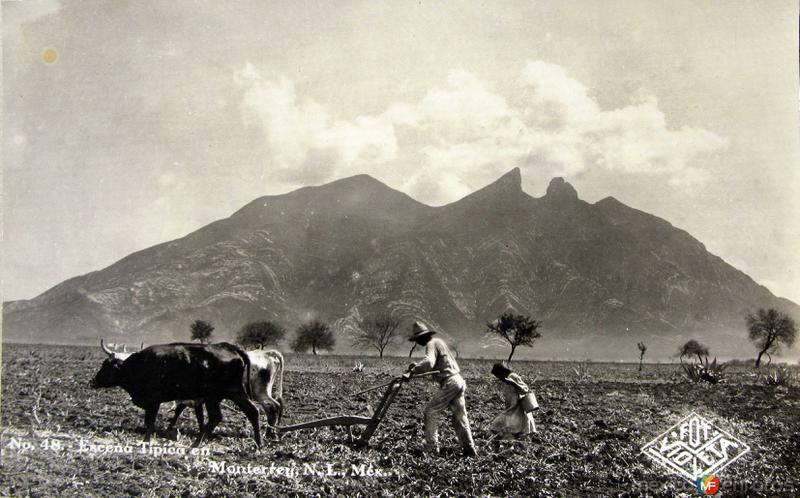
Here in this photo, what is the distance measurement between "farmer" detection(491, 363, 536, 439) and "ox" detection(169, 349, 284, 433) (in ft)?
10.1

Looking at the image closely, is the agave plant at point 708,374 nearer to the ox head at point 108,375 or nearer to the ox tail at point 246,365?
the ox tail at point 246,365

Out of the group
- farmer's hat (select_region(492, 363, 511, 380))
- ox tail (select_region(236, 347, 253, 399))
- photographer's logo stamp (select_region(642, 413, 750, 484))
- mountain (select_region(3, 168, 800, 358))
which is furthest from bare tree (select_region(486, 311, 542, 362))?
ox tail (select_region(236, 347, 253, 399))

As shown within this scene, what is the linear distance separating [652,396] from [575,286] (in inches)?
939

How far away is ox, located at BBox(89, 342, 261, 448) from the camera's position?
791cm

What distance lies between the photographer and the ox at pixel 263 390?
8453 mm

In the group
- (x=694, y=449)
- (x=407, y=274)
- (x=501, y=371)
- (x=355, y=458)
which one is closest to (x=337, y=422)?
(x=355, y=458)

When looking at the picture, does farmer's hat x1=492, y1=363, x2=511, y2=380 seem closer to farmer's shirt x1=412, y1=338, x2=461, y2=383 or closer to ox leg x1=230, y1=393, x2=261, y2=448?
farmer's shirt x1=412, y1=338, x2=461, y2=383

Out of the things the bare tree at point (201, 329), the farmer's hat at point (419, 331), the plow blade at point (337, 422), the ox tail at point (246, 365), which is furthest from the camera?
the bare tree at point (201, 329)

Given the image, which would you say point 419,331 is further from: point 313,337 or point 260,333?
point 313,337

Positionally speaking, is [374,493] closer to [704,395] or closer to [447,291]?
[704,395]

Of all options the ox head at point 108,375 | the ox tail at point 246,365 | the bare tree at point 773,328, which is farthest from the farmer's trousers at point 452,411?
the bare tree at point 773,328

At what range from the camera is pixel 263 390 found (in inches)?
349

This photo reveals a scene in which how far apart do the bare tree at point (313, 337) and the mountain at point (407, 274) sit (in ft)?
2.60

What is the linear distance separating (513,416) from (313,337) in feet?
99.9
